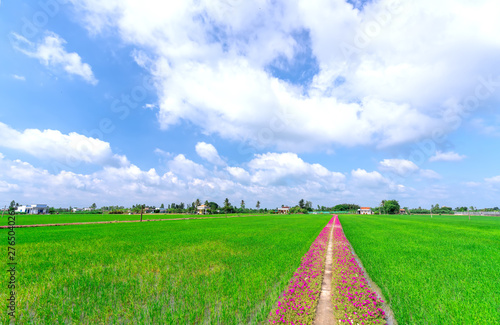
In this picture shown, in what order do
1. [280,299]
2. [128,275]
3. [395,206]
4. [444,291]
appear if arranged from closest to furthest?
[280,299], [444,291], [128,275], [395,206]

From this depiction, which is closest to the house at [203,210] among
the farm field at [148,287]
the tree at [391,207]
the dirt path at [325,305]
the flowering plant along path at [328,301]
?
the tree at [391,207]

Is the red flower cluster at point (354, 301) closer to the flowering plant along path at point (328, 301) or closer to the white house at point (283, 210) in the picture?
the flowering plant along path at point (328, 301)

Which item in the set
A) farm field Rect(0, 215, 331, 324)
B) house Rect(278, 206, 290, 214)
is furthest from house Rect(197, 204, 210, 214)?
farm field Rect(0, 215, 331, 324)

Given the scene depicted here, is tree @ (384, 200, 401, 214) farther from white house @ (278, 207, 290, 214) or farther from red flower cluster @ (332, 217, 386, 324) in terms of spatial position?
red flower cluster @ (332, 217, 386, 324)

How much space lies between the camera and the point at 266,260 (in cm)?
1073

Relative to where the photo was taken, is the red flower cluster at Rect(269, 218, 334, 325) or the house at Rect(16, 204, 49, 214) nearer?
the red flower cluster at Rect(269, 218, 334, 325)

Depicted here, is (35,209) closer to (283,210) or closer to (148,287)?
(283,210)

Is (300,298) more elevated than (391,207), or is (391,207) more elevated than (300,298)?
(300,298)

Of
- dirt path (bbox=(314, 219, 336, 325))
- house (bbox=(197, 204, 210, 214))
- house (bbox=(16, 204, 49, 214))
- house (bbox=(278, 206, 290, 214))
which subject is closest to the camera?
dirt path (bbox=(314, 219, 336, 325))

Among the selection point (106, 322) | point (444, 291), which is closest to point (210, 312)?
point (106, 322)

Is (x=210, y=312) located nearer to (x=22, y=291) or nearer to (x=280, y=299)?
(x=280, y=299)

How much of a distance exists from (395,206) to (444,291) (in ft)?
507

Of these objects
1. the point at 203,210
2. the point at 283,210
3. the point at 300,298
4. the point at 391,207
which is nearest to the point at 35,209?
the point at 203,210

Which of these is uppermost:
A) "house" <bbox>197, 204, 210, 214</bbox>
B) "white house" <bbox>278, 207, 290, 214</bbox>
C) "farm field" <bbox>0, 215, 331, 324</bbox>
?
"farm field" <bbox>0, 215, 331, 324</bbox>
